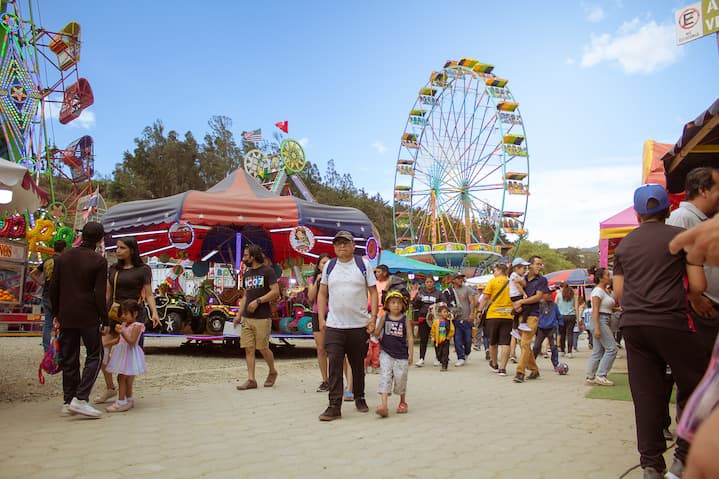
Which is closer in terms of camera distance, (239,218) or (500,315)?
(500,315)

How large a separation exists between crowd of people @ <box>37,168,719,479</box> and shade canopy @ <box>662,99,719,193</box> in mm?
707

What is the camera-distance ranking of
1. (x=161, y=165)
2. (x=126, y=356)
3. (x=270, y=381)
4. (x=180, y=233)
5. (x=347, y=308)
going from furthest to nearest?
(x=161, y=165), (x=180, y=233), (x=270, y=381), (x=347, y=308), (x=126, y=356)

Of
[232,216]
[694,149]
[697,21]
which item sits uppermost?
[697,21]

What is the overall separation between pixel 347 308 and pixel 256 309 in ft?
6.18

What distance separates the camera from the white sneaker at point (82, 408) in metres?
4.52

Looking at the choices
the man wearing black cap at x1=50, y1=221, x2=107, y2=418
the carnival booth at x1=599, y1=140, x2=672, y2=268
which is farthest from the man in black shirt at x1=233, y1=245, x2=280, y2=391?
the carnival booth at x1=599, y1=140, x2=672, y2=268

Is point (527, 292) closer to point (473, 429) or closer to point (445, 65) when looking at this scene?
point (473, 429)

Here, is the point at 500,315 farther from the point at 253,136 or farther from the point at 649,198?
the point at 253,136

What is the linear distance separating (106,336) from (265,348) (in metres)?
1.91

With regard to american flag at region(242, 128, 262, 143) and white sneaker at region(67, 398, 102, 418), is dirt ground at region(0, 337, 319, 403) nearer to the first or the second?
white sneaker at region(67, 398, 102, 418)

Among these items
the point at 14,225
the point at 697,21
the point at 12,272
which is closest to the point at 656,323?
the point at 697,21

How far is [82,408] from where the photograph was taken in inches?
178

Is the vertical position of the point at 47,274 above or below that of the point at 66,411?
above

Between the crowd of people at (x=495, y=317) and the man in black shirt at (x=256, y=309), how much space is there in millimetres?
13
